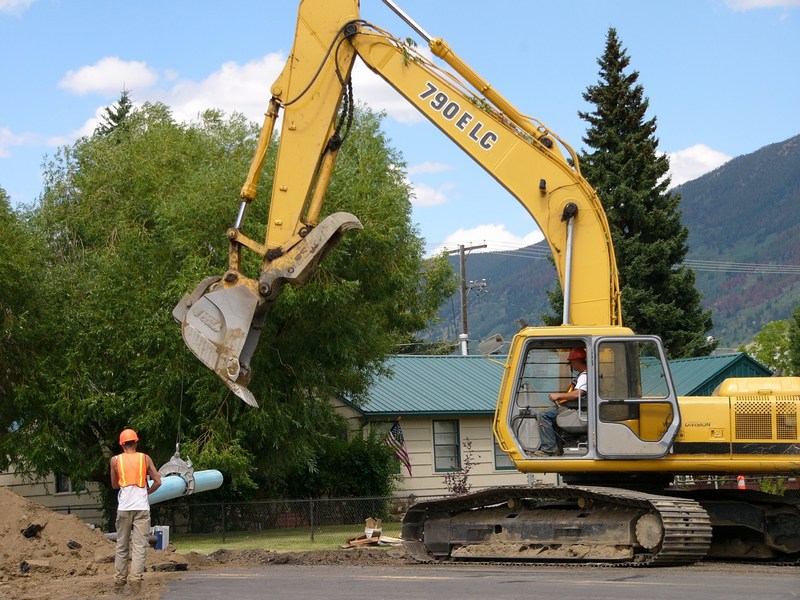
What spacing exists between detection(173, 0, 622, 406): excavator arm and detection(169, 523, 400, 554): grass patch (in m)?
6.07

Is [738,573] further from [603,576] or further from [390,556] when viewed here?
[390,556]

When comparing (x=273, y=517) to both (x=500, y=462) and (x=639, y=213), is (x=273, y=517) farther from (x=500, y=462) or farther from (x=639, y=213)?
(x=639, y=213)

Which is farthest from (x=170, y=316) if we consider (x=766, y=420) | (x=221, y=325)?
(x=766, y=420)

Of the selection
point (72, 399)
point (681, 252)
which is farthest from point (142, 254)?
point (681, 252)

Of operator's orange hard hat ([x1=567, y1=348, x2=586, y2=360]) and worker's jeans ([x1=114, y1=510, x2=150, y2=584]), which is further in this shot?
operator's orange hard hat ([x1=567, y1=348, x2=586, y2=360])

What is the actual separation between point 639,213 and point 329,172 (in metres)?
25.0

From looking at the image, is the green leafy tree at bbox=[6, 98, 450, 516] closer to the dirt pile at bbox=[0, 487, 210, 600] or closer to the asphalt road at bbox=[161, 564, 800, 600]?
the dirt pile at bbox=[0, 487, 210, 600]

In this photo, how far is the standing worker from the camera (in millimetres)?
12797

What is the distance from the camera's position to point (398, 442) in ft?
104

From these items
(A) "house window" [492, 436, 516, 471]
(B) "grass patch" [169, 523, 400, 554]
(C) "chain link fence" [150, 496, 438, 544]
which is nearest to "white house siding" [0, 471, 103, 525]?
(C) "chain link fence" [150, 496, 438, 544]

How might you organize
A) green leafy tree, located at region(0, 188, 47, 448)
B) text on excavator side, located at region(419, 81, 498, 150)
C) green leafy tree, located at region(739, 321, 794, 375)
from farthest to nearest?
1. green leafy tree, located at region(739, 321, 794, 375)
2. green leafy tree, located at region(0, 188, 47, 448)
3. text on excavator side, located at region(419, 81, 498, 150)

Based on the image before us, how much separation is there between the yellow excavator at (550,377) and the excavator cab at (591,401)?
2 cm

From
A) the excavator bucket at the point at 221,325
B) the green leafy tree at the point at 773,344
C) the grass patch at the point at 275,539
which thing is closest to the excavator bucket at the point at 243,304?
the excavator bucket at the point at 221,325

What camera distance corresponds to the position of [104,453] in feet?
83.0
